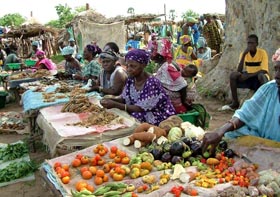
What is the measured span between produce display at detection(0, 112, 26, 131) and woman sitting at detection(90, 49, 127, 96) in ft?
6.52

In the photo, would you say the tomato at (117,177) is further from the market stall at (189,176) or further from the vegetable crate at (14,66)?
the vegetable crate at (14,66)

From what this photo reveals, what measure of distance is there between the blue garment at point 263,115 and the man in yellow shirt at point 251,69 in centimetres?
384

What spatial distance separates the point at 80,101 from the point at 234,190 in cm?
288

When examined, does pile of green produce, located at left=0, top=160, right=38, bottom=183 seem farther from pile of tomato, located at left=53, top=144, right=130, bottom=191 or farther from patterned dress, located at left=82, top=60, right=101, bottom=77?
patterned dress, located at left=82, top=60, right=101, bottom=77

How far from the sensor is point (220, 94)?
8.55 metres

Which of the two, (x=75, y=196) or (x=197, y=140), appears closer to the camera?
(x=75, y=196)

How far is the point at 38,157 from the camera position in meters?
5.46

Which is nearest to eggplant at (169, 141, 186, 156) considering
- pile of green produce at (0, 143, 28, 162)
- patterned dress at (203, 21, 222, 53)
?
pile of green produce at (0, 143, 28, 162)

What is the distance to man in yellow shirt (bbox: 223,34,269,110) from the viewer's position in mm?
7027

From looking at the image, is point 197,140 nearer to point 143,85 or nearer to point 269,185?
point 269,185

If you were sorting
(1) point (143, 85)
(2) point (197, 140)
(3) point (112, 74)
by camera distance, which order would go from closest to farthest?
(2) point (197, 140) → (1) point (143, 85) → (3) point (112, 74)

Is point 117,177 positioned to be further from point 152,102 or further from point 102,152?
point 152,102

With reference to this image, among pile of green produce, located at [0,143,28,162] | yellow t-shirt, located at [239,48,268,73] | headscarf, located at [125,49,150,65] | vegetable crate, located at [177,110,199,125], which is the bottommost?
pile of green produce, located at [0,143,28,162]

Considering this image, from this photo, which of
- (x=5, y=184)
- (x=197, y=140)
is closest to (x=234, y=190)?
(x=197, y=140)
